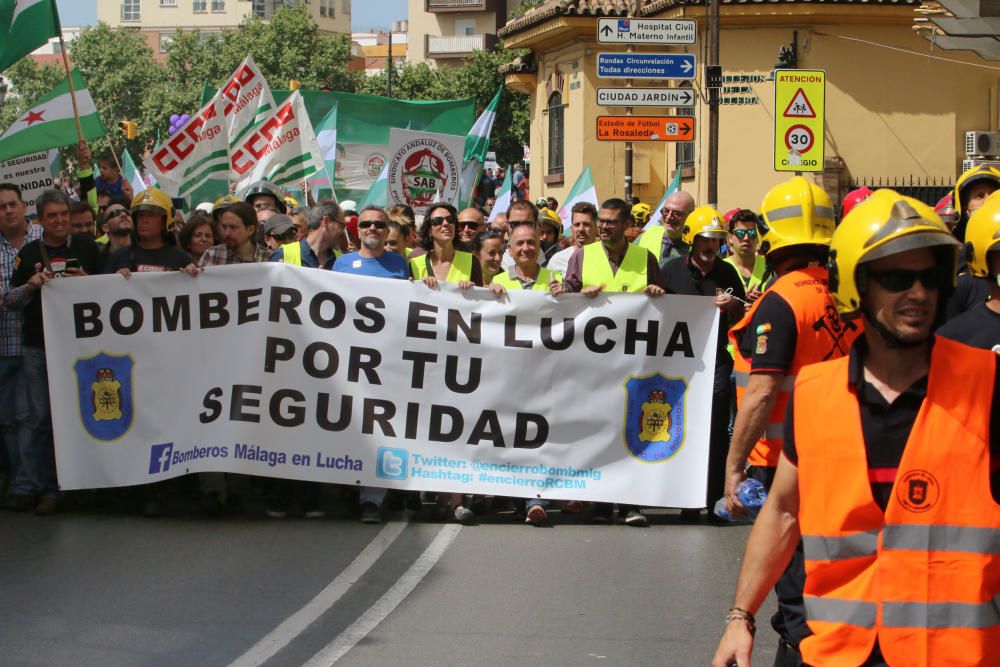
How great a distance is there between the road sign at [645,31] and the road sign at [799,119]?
7.78 feet

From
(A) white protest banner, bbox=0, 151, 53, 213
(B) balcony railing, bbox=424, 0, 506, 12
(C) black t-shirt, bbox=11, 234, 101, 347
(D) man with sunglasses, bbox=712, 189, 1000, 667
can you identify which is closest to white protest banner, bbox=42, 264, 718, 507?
(C) black t-shirt, bbox=11, 234, 101, 347

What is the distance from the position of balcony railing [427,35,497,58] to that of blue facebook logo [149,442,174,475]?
324ft

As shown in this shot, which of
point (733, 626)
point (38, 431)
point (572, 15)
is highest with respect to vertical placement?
point (572, 15)

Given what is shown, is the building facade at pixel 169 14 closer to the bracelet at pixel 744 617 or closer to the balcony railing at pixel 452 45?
the balcony railing at pixel 452 45

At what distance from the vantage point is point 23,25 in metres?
12.4

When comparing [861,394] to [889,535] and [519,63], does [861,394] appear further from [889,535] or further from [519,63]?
[519,63]

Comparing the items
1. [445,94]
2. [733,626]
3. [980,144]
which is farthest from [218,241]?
[445,94]

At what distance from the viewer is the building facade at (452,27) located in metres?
105

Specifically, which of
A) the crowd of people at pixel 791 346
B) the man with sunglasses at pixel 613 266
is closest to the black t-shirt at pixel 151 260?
the crowd of people at pixel 791 346

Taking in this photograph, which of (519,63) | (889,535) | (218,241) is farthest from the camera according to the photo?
(519,63)

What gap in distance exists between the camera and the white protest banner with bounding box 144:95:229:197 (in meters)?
16.4

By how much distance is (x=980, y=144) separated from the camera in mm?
22359

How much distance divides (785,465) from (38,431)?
276 inches

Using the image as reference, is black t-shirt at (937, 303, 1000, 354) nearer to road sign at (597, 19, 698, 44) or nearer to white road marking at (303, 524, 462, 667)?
white road marking at (303, 524, 462, 667)
